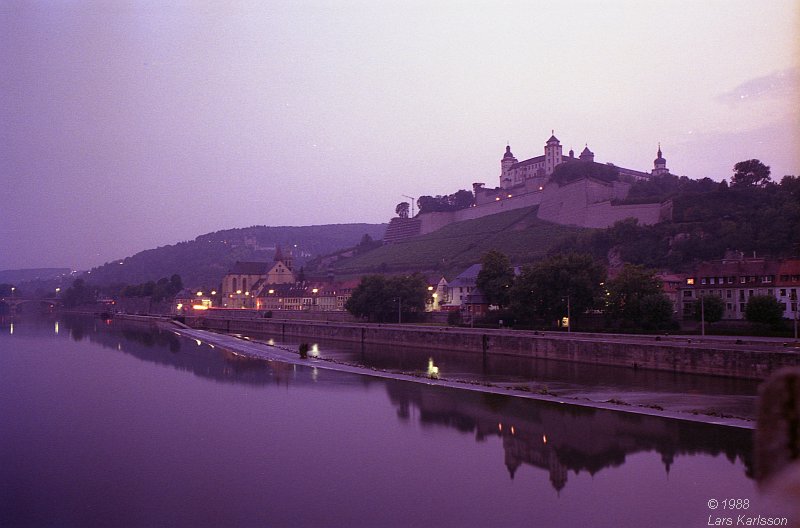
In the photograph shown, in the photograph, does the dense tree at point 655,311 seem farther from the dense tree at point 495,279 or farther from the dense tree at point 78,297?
the dense tree at point 78,297

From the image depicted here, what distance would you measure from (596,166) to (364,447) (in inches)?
3530

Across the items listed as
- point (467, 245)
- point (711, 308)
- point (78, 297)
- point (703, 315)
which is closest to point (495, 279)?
point (711, 308)

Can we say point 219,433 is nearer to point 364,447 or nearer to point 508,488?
point 364,447

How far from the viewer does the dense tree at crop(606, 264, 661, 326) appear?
44.3 metres

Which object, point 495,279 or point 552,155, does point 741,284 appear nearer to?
point 495,279

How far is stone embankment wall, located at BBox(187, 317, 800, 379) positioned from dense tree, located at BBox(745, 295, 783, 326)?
559 cm

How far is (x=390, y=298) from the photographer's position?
6562 cm

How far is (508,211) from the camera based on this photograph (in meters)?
112

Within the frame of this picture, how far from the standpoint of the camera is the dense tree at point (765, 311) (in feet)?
131

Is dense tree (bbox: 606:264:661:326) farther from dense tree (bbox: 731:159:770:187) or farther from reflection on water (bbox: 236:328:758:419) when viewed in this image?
dense tree (bbox: 731:159:770:187)

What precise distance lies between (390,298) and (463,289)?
954 centimetres

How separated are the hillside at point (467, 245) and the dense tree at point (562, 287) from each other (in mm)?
32347

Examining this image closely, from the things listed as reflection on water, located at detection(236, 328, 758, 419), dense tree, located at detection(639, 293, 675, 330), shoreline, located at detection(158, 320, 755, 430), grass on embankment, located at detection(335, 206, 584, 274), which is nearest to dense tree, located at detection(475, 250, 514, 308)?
reflection on water, located at detection(236, 328, 758, 419)

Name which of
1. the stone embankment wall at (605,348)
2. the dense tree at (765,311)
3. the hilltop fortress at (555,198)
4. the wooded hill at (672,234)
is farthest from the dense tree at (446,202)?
the dense tree at (765,311)
